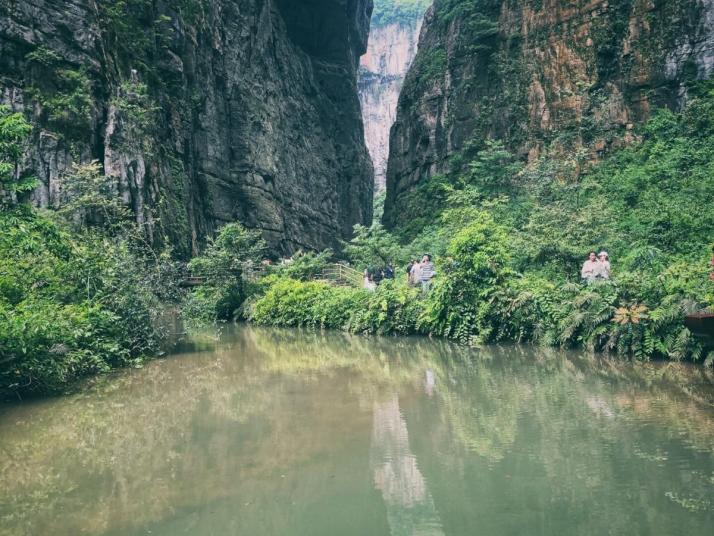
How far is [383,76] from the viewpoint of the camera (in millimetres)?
95250

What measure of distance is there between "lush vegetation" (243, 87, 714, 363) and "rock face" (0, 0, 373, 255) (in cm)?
802

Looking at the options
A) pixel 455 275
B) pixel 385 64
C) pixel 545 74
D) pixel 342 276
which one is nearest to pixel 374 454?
pixel 455 275

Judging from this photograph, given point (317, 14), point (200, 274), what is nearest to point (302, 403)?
point (200, 274)

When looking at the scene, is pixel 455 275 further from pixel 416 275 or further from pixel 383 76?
pixel 383 76

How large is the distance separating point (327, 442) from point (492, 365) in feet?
15.7

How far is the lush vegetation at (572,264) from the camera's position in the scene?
1008 centimetres

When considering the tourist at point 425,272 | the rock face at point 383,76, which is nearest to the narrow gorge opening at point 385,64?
the rock face at point 383,76

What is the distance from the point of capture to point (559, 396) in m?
7.33

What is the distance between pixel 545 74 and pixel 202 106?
17.7 meters

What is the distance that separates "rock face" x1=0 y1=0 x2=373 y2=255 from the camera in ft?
66.9

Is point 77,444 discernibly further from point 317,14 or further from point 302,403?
point 317,14

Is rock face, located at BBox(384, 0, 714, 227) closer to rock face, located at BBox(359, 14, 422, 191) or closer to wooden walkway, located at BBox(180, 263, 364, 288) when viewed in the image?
wooden walkway, located at BBox(180, 263, 364, 288)

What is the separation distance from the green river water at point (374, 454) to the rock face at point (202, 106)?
14.0 metres

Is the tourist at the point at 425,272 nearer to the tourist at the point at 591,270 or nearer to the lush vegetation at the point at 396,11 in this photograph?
the tourist at the point at 591,270
